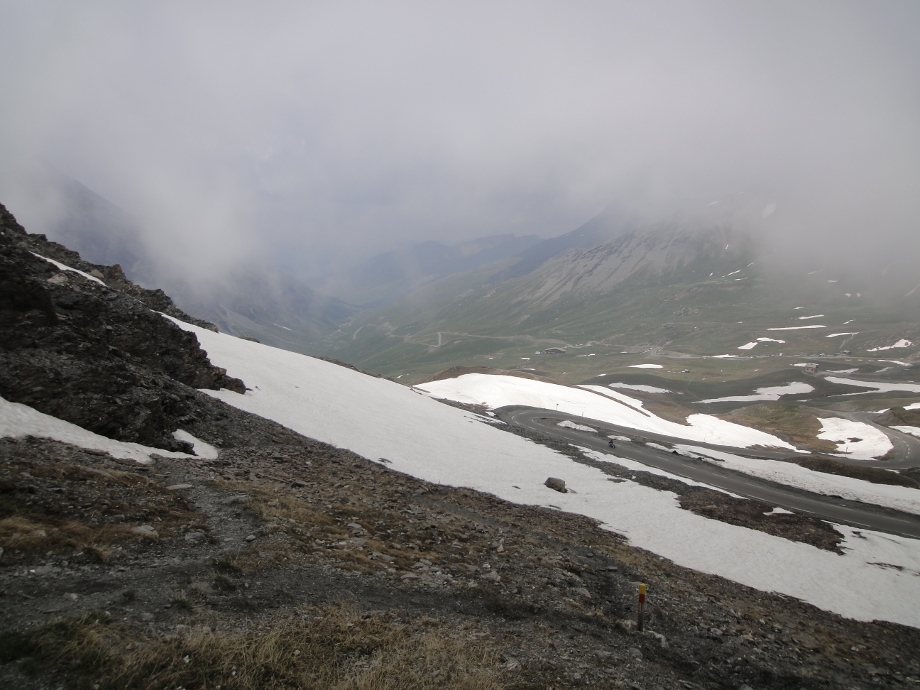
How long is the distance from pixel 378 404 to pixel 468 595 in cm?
3180

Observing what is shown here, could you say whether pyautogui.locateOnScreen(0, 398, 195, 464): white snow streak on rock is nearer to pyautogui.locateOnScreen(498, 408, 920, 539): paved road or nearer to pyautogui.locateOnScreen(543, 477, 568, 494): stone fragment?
pyautogui.locateOnScreen(543, 477, 568, 494): stone fragment

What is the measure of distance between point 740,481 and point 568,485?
79.0 feet

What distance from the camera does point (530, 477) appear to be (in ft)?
104

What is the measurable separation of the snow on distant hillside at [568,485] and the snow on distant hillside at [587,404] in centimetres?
3394

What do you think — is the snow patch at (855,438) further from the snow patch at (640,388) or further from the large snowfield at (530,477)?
the large snowfield at (530,477)

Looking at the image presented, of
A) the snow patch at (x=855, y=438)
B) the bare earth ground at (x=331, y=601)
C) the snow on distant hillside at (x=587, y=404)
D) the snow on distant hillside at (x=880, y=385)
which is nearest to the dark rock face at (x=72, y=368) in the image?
the bare earth ground at (x=331, y=601)

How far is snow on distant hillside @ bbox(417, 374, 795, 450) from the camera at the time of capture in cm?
7162

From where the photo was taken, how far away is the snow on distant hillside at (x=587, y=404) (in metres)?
71.6

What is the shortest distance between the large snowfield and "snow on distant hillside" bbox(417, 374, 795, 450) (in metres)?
30.4

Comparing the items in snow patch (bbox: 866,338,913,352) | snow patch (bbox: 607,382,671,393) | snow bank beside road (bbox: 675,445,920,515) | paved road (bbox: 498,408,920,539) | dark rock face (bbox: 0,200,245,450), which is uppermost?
snow patch (bbox: 866,338,913,352)

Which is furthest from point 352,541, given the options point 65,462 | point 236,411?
point 236,411

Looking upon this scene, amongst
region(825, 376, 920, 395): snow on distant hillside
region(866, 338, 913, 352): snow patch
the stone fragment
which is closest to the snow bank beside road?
the stone fragment

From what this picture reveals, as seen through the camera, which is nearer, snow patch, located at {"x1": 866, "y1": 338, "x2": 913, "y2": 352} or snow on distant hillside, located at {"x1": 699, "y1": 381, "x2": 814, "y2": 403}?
snow on distant hillside, located at {"x1": 699, "y1": 381, "x2": 814, "y2": 403}

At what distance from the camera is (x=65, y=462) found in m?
12.3
